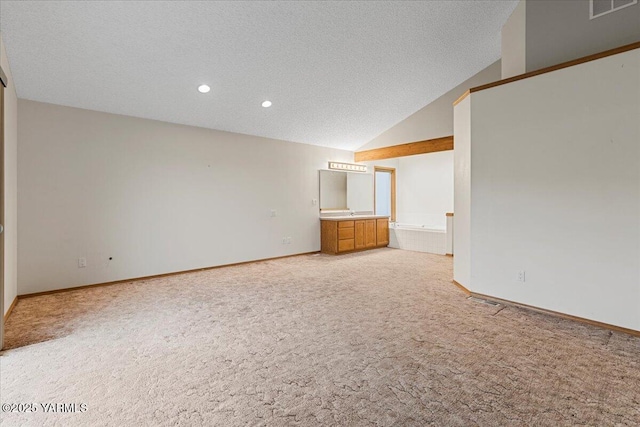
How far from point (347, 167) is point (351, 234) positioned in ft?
5.39

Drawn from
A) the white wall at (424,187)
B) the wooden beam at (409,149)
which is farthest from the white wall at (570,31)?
the white wall at (424,187)

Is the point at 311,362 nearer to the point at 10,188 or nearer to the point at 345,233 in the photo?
the point at 10,188

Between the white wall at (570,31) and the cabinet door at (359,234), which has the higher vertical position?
the white wall at (570,31)

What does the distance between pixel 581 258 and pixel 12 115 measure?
235 inches

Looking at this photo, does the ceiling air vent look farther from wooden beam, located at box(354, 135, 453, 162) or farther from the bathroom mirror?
the bathroom mirror

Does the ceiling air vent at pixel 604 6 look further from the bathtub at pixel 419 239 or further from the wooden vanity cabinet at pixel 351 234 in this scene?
the wooden vanity cabinet at pixel 351 234

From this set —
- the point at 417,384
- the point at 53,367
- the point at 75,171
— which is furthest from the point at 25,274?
the point at 417,384

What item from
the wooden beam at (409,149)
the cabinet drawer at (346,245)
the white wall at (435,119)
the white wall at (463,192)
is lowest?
the cabinet drawer at (346,245)

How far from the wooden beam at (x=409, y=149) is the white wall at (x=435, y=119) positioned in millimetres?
81

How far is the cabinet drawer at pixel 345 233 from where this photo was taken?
6620 millimetres

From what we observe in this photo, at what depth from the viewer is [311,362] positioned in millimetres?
2184

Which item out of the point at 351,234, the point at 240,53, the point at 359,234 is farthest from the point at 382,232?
the point at 240,53

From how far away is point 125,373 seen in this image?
2.06 m

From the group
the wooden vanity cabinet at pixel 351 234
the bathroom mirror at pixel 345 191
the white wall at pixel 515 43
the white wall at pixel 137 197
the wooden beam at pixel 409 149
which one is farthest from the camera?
the bathroom mirror at pixel 345 191
